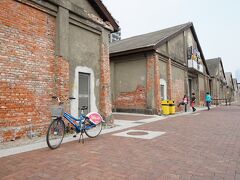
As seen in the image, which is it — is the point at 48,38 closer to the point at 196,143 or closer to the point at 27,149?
the point at 27,149

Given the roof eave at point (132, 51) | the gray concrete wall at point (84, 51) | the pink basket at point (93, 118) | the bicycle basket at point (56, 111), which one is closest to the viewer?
the bicycle basket at point (56, 111)

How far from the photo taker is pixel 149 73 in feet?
48.8

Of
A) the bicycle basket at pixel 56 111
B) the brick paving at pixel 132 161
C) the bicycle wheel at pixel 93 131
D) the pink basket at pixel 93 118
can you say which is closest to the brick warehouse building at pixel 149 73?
the bicycle wheel at pixel 93 131

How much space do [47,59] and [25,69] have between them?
102cm

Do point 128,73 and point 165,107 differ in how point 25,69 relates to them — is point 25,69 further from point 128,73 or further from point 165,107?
point 165,107

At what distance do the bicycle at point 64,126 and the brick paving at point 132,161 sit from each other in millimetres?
288

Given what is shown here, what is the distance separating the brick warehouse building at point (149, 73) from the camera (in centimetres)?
1473

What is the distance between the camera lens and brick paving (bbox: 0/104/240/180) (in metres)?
3.53

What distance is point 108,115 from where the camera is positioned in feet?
31.9

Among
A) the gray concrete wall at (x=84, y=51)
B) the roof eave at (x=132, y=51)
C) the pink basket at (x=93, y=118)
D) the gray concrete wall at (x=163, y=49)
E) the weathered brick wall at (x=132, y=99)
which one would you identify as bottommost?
the pink basket at (x=93, y=118)

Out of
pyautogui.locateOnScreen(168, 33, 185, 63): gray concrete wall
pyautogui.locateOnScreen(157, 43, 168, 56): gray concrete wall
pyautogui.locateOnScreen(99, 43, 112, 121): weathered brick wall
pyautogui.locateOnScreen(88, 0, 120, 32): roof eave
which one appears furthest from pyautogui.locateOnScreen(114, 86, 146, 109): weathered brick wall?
pyautogui.locateOnScreen(88, 0, 120, 32): roof eave

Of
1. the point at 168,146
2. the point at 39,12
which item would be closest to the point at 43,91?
the point at 39,12

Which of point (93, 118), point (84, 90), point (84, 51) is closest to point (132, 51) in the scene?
point (84, 51)

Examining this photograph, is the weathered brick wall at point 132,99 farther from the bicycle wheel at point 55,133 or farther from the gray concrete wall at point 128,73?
the bicycle wheel at point 55,133
